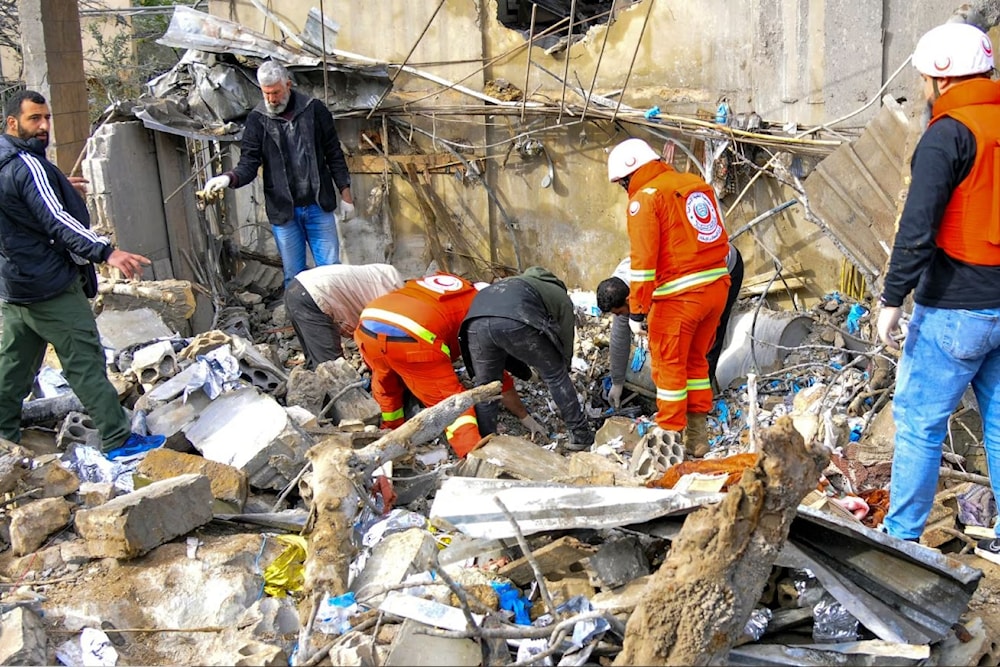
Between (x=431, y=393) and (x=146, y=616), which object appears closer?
(x=146, y=616)

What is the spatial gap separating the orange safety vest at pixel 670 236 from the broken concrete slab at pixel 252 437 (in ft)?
6.30

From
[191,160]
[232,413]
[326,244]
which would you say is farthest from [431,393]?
[191,160]

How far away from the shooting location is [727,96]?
7.44 metres

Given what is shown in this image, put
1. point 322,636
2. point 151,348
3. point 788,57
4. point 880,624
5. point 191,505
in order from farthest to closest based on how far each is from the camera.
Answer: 1. point 788,57
2. point 151,348
3. point 191,505
4. point 322,636
5. point 880,624

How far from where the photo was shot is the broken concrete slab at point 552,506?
3.02m

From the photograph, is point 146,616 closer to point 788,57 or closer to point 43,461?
point 43,461

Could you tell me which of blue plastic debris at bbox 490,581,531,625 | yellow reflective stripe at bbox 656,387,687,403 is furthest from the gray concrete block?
blue plastic debris at bbox 490,581,531,625

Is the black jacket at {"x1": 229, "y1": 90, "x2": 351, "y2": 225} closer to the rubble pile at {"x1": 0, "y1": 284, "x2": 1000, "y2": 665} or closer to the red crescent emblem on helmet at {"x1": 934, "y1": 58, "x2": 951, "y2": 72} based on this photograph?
the rubble pile at {"x1": 0, "y1": 284, "x2": 1000, "y2": 665}

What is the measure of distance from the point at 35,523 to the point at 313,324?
2391 millimetres

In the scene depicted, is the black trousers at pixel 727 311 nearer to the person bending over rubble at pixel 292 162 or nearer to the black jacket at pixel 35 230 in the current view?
the person bending over rubble at pixel 292 162

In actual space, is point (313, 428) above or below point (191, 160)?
below

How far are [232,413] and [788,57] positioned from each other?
4753 millimetres

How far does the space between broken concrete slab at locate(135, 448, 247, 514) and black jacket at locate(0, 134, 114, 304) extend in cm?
103

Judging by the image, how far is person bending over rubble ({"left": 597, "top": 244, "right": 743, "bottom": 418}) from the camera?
17.9ft
